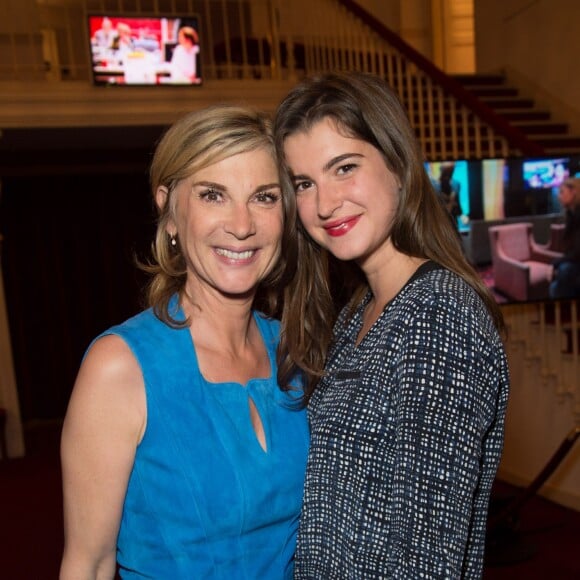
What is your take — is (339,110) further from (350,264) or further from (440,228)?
(350,264)

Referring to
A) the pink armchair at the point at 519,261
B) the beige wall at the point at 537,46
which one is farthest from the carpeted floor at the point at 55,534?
the beige wall at the point at 537,46

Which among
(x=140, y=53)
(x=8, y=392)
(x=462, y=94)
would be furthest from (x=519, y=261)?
(x=8, y=392)

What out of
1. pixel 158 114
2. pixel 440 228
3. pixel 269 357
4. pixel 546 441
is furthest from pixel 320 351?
pixel 158 114

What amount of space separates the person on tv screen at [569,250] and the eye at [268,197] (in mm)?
3330

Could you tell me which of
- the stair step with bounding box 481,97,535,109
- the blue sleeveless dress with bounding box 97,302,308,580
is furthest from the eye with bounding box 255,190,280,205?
the stair step with bounding box 481,97,535,109

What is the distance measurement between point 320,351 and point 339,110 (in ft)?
2.07

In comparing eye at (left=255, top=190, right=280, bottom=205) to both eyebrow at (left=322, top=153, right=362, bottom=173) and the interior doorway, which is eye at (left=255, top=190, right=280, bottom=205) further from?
the interior doorway

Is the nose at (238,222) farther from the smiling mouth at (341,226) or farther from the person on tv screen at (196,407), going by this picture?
the smiling mouth at (341,226)

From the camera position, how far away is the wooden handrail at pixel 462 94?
16.8ft

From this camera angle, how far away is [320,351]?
1935 millimetres

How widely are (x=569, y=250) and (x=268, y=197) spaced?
11.1 ft

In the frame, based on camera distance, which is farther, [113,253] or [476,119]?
[113,253]

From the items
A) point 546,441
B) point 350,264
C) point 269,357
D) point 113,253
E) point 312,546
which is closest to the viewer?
point 312,546

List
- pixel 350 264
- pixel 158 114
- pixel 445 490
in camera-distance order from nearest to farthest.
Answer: pixel 445 490, pixel 350 264, pixel 158 114
